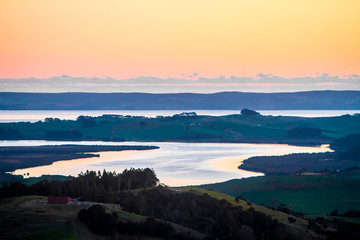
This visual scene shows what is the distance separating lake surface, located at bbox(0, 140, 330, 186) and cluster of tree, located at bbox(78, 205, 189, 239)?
1435 inches

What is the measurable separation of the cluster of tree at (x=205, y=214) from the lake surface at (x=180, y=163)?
85.3ft

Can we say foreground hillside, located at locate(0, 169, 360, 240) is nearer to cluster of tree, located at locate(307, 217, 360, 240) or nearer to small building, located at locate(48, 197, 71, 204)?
cluster of tree, located at locate(307, 217, 360, 240)

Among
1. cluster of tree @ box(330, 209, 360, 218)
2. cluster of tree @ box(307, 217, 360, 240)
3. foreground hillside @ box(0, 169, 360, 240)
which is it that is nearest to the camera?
foreground hillside @ box(0, 169, 360, 240)

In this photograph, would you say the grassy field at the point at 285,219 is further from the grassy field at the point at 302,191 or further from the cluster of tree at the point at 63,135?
the cluster of tree at the point at 63,135

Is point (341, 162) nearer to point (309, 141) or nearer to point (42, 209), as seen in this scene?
point (309, 141)

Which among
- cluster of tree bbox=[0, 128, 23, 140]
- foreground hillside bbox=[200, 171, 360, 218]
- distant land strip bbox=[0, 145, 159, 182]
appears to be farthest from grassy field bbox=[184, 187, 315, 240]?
cluster of tree bbox=[0, 128, 23, 140]

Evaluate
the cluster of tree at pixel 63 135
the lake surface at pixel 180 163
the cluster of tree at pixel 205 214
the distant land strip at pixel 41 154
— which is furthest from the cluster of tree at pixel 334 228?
the cluster of tree at pixel 63 135

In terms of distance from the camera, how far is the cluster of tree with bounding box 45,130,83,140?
181 meters

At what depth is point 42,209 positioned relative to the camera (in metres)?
47.5

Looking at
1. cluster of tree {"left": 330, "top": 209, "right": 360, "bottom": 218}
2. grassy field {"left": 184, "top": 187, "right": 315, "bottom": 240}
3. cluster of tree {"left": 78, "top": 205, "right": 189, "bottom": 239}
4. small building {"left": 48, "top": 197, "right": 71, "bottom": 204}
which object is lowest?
cluster of tree {"left": 330, "top": 209, "right": 360, "bottom": 218}

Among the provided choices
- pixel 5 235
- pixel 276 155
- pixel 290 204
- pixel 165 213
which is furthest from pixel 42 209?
pixel 276 155

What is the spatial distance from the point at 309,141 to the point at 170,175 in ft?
283

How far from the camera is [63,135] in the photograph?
183375 mm

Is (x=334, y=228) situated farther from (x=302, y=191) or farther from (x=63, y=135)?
(x=63, y=135)
